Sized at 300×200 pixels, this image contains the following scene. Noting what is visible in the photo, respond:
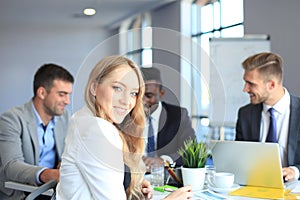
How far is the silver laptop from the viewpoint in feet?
6.05

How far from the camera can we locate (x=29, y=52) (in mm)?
8859

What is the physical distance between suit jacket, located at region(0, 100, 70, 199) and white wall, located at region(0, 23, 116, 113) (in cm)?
623

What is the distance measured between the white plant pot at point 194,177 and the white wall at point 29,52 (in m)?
7.03

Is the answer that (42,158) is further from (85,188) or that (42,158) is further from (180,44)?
(180,44)

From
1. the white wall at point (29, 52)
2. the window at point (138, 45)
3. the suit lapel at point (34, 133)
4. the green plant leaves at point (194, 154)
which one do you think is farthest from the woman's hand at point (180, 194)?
the white wall at point (29, 52)

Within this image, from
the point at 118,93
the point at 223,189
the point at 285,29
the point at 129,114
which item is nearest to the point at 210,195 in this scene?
the point at 223,189

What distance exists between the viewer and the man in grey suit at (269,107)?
2443 millimetres

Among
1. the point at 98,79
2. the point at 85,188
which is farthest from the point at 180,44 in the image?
the point at 85,188

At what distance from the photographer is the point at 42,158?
102 inches

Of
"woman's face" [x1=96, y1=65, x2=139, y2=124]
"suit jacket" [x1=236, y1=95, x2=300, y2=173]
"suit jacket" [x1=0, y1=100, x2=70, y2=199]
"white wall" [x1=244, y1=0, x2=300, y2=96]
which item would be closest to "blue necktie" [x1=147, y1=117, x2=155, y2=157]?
"woman's face" [x1=96, y1=65, x2=139, y2=124]

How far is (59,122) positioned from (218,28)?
4.24 metres

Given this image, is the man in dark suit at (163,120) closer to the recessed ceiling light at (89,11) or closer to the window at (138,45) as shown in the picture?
the window at (138,45)

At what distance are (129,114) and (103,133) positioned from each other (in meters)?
0.13

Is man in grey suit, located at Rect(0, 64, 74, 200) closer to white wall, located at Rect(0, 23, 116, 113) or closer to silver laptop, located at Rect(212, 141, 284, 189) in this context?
silver laptop, located at Rect(212, 141, 284, 189)
